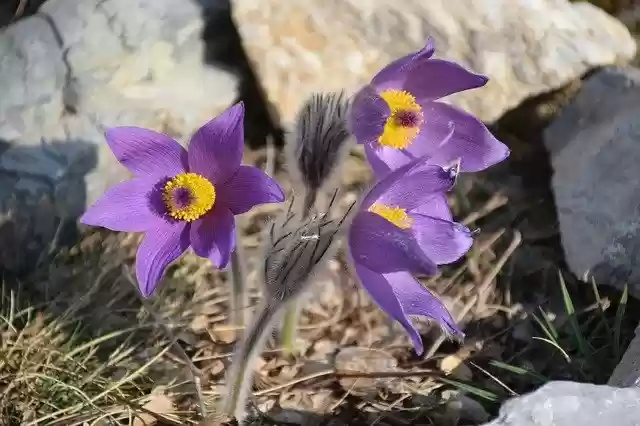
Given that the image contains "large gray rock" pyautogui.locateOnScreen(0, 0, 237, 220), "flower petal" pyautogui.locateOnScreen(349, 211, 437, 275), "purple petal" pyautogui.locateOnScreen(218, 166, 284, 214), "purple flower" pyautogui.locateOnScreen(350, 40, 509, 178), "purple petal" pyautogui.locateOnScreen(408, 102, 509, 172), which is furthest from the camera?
"large gray rock" pyautogui.locateOnScreen(0, 0, 237, 220)

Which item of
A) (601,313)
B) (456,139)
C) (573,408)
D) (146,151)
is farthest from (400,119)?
(601,313)

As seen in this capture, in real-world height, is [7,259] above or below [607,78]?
below

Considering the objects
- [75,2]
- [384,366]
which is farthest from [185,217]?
[75,2]

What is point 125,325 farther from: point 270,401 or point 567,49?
point 567,49

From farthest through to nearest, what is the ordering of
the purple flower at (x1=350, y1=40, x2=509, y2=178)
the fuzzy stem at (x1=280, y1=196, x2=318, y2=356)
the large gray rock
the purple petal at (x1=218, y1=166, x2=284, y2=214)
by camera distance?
the large gray rock, the fuzzy stem at (x1=280, y1=196, x2=318, y2=356), the purple flower at (x1=350, y1=40, x2=509, y2=178), the purple petal at (x1=218, y1=166, x2=284, y2=214)

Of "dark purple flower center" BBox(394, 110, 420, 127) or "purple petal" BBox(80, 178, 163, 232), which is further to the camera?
"dark purple flower center" BBox(394, 110, 420, 127)

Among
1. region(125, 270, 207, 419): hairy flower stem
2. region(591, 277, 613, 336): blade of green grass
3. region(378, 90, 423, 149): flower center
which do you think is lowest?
region(125, 270, 207, 419): hairy flower stem

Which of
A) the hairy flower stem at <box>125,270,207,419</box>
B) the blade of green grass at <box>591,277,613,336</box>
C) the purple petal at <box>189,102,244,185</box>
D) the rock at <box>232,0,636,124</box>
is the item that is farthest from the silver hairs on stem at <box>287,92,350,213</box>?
the blade of green grass at <box>591,277,613,336</box>

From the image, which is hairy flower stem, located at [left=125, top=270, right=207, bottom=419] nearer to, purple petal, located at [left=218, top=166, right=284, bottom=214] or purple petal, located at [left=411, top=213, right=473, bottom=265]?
purple petal, located at [left=218, top=166, right=284, bottom=214]
